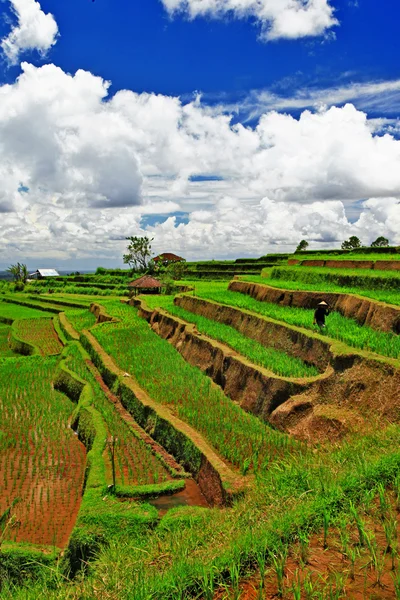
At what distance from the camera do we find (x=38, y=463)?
9.05 meters

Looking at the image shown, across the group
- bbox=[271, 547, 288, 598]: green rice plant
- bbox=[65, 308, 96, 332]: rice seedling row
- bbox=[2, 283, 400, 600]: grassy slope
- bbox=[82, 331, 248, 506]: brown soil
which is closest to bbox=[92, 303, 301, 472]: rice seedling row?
bbox=[82, 331, 248, 506]: brown soil

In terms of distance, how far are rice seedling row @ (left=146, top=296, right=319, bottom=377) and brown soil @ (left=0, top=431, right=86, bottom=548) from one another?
4.38 metres

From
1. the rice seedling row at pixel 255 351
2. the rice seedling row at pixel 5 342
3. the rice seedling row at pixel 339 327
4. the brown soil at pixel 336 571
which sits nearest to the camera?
the brown soil at pixel 336 571

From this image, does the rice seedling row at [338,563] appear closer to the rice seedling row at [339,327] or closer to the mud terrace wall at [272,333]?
the rice seedling row at [339,327]

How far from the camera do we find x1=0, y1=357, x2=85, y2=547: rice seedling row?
22.8 ft

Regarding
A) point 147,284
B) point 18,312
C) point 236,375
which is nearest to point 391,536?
point 236,375

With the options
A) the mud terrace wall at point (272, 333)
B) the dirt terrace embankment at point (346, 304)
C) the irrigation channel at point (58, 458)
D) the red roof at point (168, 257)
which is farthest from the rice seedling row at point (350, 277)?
the red roof at point (168, 257)

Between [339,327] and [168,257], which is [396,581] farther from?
[168,257]

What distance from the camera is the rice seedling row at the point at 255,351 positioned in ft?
31.7

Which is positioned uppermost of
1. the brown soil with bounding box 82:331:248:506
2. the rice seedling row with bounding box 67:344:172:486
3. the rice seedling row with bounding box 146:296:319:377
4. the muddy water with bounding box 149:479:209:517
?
the rice seedling row with bounding box 146:296:319:377

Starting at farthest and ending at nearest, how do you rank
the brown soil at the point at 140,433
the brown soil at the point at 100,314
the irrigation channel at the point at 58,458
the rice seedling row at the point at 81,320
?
the rice seedling row at the point at 81,320 < the brown soil at the point at 100,314 < the brown soil at the point at 140,433 < the irrigation channel at the point at 58,458

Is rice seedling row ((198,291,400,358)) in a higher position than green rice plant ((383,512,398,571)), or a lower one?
higher

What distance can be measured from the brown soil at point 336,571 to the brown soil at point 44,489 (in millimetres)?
3912

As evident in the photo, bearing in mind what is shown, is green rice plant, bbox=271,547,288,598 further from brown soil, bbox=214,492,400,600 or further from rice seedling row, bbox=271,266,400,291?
rice seedling row, bbox=271,266,400,291
